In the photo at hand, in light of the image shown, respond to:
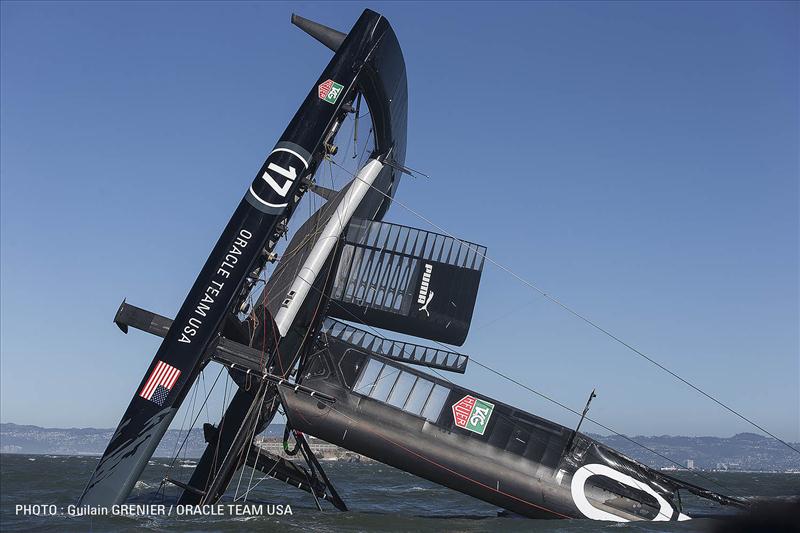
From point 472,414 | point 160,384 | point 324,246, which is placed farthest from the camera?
point 324,246

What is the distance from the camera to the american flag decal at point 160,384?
58.1 feet

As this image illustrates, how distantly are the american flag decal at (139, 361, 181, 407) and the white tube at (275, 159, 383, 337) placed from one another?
3.58 m

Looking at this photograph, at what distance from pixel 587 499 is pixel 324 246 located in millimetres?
9534

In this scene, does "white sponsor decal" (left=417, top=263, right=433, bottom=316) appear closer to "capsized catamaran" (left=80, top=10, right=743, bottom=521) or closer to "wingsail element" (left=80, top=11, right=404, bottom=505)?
"capsized catamaran" (left=80, top=10, right=743, bottom=521)

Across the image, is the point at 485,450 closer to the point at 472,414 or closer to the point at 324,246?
the point at 472,414

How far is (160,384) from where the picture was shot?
17.8 meters

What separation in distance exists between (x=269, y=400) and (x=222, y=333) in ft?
7.57

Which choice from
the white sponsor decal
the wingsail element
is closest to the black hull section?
the wingsail element

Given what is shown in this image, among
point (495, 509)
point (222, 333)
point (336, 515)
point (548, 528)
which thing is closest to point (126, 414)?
point (222, 333)

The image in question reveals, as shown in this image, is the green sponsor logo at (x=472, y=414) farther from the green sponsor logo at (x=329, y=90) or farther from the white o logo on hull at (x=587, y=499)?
the green sponsor logo at (x=329, y=90)

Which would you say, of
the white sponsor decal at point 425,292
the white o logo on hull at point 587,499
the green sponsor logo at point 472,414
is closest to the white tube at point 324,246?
the white sponsor decal at point 425,292

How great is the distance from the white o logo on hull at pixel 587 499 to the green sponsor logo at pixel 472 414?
2.64 metres

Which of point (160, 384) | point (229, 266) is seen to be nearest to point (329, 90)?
point (229, 266)

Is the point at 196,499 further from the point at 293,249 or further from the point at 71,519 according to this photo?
the point at 293,249
